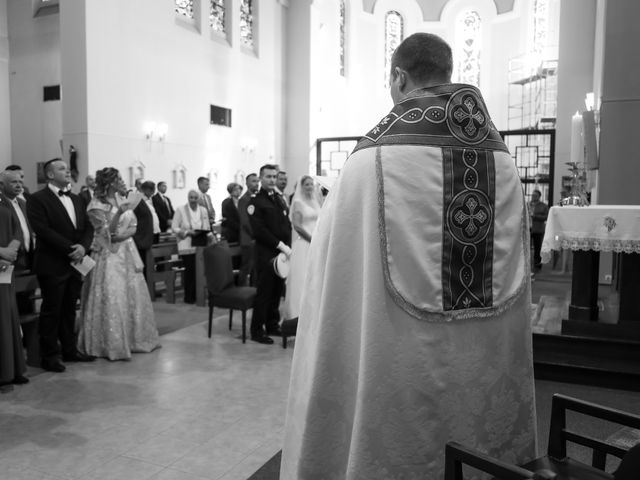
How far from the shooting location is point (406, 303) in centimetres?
175

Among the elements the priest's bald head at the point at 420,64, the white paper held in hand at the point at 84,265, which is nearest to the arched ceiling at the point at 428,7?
the white paper held in hand at the point at 84,265

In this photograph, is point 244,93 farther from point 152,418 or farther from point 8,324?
point 152,418

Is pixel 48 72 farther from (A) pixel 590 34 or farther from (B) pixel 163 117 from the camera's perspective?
(A) pixel 590 34

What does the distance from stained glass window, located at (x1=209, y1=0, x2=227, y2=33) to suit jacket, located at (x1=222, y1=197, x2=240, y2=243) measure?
263 inches

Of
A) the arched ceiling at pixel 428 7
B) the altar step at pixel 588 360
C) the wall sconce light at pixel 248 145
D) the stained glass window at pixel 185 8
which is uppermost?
the arched ceiling at pixel 428 7

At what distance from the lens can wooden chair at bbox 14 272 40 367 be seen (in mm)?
5035

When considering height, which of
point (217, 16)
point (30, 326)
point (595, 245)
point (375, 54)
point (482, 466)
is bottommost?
point (30, 326)

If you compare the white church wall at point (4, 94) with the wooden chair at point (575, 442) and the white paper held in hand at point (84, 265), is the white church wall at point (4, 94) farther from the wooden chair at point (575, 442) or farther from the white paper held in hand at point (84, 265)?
the wooden chair at point (575, 442)

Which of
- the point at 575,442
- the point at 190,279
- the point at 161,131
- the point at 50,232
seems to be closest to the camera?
the point at 575,442

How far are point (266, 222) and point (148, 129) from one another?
22.8 feet

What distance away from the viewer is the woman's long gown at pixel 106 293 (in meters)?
5.43

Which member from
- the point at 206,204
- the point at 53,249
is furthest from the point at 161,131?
the point at 53,249

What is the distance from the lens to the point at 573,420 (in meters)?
3.90

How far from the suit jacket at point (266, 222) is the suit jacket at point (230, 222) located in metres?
3.10
